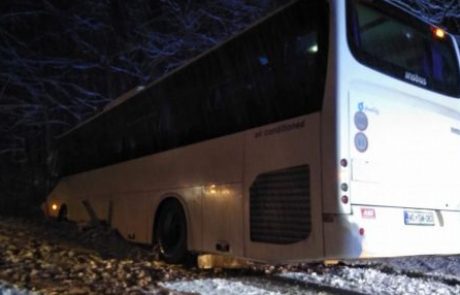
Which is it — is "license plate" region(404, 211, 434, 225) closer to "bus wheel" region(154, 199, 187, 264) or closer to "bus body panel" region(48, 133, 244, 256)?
"bus body panel" region(48, 133, 244, 256)

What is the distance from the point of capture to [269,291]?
7.53 meters

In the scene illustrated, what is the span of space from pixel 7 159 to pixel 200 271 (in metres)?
27.8

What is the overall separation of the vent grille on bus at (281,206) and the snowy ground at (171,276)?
34.0 inches

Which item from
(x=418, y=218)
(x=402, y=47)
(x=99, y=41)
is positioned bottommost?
(x=418, y=218)

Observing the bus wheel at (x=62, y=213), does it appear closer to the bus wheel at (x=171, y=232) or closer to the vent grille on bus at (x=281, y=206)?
the bus wheel at (x=171, y=232)

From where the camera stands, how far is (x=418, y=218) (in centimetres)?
722

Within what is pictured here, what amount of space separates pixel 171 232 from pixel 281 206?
135 inches

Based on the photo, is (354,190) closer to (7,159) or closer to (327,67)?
(327,67)

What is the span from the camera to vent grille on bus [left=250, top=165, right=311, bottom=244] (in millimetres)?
6777

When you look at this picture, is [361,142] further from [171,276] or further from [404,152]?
[171,276]

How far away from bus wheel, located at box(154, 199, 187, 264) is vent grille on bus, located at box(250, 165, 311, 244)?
2.18 m

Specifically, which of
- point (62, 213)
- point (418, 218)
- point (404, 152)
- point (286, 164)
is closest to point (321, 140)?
point (286, 164)

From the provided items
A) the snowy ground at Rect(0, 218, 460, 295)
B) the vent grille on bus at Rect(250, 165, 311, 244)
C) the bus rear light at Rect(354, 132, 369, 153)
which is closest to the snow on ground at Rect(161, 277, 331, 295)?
the snowy ground at Rect(0, 218, 460, 295)

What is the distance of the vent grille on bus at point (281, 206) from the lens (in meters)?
6.78
